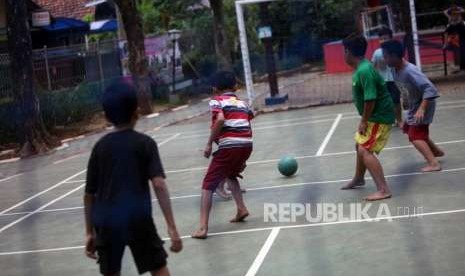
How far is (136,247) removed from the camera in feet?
14.3

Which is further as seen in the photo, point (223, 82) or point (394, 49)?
point (394, 49)

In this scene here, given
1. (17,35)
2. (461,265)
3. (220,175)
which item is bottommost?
(461,265)

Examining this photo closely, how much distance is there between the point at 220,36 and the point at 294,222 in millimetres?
18144

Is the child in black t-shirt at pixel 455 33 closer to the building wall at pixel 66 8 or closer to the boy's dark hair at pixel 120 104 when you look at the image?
the building wall at pixel 66 8

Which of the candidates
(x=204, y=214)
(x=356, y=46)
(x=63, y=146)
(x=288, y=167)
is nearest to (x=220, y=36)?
(x=63, y=146)

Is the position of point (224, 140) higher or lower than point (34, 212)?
higher

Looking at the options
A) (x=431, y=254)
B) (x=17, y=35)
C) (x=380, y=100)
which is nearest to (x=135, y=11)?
(x=17, y=35)

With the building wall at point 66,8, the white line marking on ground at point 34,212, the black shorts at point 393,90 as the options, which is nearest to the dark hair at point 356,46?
the white line marking on ground at point 34,212

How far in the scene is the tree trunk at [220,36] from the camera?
24.5m

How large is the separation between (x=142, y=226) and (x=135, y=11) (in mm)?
15603

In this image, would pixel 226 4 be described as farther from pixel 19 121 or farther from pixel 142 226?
pixel 142 226

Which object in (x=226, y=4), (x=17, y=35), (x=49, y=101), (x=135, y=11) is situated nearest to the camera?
(x=17, y=35)

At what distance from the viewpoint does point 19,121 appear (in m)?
15.2

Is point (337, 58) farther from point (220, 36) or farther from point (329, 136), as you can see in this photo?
point (329, 136)
